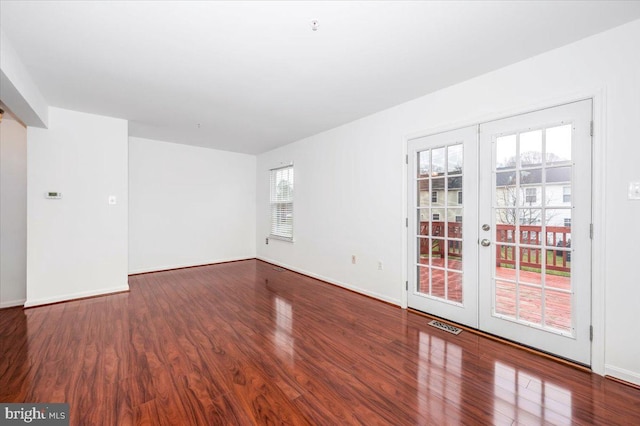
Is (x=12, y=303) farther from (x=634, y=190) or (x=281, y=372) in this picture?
(x=634, y=190)

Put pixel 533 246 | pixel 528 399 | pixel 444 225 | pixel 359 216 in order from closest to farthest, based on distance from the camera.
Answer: pixel 528 399
pixel 533 246
pixel 444 225
pixel 359 216

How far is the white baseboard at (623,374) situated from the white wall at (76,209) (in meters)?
5.60

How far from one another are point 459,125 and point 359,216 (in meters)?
1.79

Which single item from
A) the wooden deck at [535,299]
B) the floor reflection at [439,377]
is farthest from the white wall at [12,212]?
the wooden deck at [535,299]

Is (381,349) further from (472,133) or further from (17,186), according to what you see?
(17,186)

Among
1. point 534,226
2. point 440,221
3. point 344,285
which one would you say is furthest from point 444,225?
point 344,285

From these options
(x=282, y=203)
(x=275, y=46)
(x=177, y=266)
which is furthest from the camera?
(x=282, y=203)

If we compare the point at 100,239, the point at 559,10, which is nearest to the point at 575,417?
the point at 559,10

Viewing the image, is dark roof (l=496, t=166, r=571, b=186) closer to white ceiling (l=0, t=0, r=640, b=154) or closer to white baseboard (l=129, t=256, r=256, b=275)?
white ceiling (l=0, t=0, r=640, b=154)

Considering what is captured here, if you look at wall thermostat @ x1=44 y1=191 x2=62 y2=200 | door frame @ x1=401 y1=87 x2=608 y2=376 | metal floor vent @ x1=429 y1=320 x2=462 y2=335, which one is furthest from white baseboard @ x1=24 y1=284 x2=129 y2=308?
door frame @ x1=401 y1=87 x2=608 y2=376

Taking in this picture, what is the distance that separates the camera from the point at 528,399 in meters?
1.81

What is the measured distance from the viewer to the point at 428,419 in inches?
64.5

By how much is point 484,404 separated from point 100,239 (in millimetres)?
4924

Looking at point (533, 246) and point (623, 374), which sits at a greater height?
point (533, 246)
